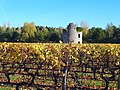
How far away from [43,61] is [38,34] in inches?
3186

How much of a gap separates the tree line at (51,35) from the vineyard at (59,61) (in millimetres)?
64056

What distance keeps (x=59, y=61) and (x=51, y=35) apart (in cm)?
7861

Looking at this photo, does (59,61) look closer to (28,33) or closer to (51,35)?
(51,35)

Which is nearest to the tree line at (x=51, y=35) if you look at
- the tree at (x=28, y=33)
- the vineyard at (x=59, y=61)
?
the tree at (x=28, y=33)

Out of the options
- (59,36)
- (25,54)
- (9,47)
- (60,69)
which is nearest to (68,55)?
(60,69)

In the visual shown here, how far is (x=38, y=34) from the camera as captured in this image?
92688mm

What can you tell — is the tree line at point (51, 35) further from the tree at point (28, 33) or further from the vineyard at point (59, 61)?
the vineyard at point (59, 61)

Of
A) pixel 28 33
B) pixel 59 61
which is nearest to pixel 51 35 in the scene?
pixel 28 33

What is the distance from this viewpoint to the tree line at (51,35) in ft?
267

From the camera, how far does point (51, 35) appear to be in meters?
90.1

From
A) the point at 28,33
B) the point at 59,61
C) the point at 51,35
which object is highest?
the point at 28,33

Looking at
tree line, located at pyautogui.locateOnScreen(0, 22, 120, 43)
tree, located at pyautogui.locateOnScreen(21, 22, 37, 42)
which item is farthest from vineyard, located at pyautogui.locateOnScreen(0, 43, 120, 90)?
tree, located at pyautogui.locateOnScreen(21, 22, 37, 42)

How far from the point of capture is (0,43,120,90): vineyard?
11.9 metres

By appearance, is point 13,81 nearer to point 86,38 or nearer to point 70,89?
point 70,89
